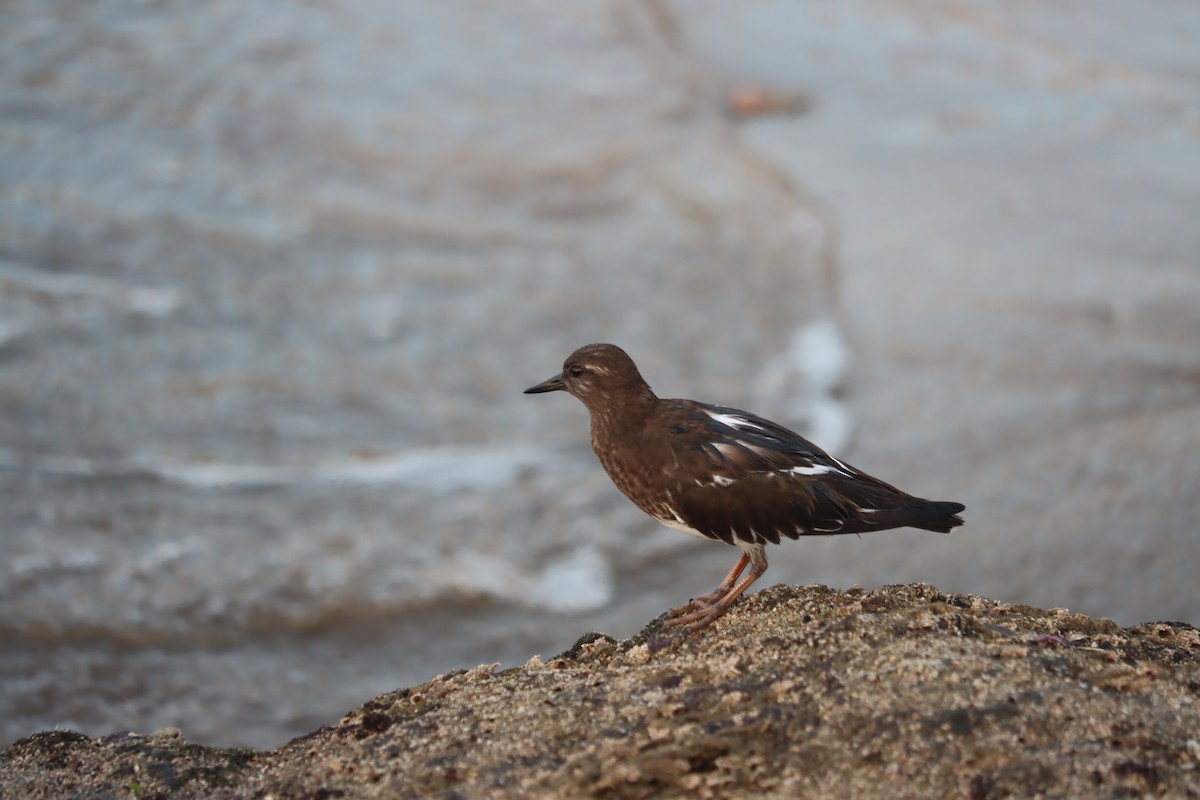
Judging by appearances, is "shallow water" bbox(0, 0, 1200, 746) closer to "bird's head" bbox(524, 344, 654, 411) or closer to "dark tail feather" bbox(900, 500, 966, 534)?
"bird's head" bbox(524, 344, 654, 411)

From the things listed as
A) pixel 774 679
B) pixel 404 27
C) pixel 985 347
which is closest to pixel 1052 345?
pixel 985 347

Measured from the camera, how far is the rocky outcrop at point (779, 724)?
320cm

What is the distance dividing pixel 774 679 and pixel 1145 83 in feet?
32.7

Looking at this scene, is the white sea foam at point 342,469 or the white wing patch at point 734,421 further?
the white sea foam at point 342,469

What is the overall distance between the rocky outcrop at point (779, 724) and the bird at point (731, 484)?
0.66 ft

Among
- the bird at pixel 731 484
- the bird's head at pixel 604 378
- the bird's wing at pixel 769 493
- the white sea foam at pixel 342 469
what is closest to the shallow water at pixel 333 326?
the white sea foam at pixel 342 469

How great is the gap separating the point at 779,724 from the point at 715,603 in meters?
0.89

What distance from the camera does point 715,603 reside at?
4.23 m

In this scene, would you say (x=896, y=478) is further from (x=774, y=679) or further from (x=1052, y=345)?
(x=774, y=679)

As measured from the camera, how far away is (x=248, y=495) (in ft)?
26.0

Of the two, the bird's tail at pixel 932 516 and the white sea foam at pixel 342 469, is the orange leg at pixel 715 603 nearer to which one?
the bird's tail at pixel 932 516

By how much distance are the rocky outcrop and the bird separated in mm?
201

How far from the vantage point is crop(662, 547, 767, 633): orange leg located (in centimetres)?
411

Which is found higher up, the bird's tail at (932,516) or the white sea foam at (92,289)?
the white sea foam at (92,289)
